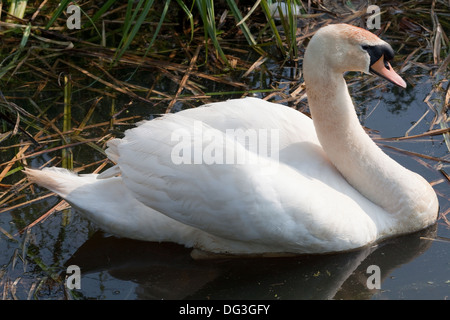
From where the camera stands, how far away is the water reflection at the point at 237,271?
4.37 metres

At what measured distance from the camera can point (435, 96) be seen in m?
6.20

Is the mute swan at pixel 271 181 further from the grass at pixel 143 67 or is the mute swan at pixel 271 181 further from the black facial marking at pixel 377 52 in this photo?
the grass at pixel 143 67

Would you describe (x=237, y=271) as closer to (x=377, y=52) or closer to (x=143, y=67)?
(x=377, y=52)

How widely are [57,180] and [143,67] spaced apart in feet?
6.76

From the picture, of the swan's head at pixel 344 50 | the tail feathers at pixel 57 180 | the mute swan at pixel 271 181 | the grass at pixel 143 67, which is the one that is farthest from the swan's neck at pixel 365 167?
the tail feathers at pixel 57 180

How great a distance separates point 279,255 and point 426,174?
1342mm

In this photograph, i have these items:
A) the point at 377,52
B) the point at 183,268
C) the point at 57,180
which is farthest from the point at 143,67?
the point at 377,52

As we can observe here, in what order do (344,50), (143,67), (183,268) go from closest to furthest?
(344,50)
(183,268)
(143,67)

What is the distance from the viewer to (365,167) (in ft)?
15.8

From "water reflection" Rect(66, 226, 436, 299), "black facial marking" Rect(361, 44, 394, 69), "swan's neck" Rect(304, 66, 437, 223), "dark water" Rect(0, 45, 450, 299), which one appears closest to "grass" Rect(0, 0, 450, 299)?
"dark water" Rect(0, 45, 450, 299)

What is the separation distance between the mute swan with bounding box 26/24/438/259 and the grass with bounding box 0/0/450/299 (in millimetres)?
632
